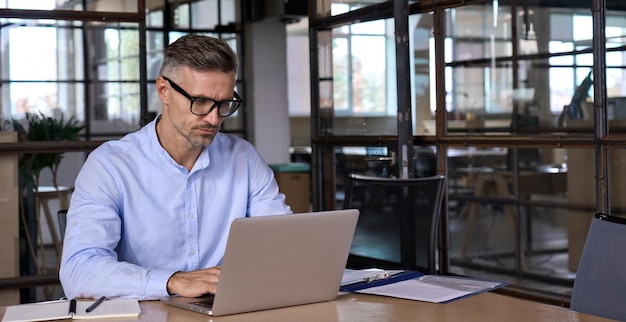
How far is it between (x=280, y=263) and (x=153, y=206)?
0.59 m

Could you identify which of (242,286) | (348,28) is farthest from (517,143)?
(242,286)

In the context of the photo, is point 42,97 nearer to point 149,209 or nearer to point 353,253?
point 353,253

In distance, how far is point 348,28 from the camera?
5.05m

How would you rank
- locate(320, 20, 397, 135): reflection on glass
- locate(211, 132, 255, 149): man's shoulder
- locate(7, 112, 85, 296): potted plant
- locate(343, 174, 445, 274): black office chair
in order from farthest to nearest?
locate(320, 20, 397, 135): reflection on glass → locate(7, 112, 85, 296): potted plant → locate(343, 174, 445, 274): black office chair → locate(211, 132, 255, 149): man's shoulder

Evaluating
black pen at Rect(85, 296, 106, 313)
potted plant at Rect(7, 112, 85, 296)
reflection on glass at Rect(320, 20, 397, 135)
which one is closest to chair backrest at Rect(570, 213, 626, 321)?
black pen at Rect(85, 296, 106, 313)

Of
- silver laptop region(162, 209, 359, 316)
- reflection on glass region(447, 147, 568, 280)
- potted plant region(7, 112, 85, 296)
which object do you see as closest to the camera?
silver laptop region(162, 209, 359, 316)

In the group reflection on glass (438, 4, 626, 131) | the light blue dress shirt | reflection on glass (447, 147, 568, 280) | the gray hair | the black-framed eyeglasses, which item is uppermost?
reflection on glass (438, 4, 626, 131)

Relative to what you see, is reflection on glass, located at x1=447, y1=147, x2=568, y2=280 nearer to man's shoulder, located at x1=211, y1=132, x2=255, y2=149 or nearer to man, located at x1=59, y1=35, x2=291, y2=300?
man's shoulder, located at x1=211, y1=132, x2=255, y2=149

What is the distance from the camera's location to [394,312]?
194 cm

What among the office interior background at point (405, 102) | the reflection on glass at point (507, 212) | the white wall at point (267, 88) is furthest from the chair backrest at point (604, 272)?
the white wall at point (267, 88)

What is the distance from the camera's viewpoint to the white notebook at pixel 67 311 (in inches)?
72.9

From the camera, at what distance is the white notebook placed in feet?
6.07

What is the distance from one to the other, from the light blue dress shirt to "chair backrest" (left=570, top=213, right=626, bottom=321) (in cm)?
87

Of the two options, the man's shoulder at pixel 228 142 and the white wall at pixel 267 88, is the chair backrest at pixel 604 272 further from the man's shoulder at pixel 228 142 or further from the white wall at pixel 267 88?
the white wall at pixel 267 88
